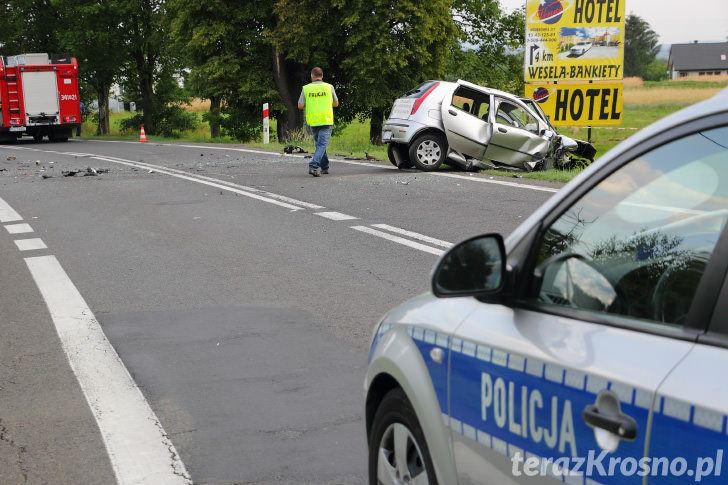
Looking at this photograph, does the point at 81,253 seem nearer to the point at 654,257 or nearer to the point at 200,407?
the point at 200,407

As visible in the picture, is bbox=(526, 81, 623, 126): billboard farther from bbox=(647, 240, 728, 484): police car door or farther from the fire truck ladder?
the fire truck ladder

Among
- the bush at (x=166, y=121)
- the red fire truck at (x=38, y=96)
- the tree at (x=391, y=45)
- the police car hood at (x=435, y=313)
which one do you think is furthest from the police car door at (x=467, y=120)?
the bush at (x=166, y=121)

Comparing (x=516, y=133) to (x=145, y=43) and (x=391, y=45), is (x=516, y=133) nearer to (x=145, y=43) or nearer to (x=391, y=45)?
(x=391, y=45)

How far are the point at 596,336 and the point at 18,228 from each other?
33.8ft

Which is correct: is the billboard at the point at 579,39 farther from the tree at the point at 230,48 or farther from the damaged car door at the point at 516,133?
the tree at the point at 230,48

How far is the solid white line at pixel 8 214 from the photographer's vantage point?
39.2ft

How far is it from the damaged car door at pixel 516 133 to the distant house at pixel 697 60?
11592 cm

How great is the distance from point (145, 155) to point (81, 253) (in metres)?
16.1

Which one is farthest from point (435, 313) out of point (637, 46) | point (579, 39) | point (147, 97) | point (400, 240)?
point (637, 46)

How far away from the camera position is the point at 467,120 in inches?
664

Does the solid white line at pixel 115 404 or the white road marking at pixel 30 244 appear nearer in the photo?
the solid white line at pixel 115 404

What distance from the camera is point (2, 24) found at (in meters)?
57.2

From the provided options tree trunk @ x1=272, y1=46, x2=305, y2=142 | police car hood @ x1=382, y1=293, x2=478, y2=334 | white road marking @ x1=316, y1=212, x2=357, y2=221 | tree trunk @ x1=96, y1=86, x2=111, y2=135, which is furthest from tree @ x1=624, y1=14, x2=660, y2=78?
police car hood @ x1=382, y1=293, x2=478, y2=334

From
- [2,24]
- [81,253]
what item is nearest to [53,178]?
[81,253]
